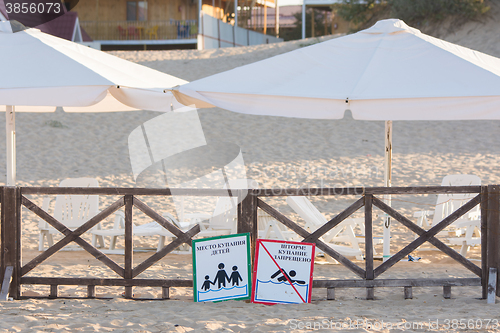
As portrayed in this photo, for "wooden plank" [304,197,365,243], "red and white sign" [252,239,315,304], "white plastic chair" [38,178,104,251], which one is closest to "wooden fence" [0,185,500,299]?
"wooden plank" [304,197,365,243]

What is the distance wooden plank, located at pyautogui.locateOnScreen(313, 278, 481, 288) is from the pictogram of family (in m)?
0.67

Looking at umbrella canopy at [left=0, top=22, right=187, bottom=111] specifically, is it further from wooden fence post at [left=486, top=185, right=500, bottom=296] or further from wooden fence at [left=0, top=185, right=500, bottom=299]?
wooden fence post at [left=486, top=185, right=500, bottom=296]

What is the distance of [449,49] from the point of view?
465 centimetres

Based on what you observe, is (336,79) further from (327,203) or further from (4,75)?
(327,203)

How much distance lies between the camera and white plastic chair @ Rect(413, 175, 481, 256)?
5.67 meters

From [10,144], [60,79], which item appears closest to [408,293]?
[60,79]

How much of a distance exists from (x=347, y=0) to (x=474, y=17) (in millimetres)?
5329

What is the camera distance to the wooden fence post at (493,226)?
14.0ft

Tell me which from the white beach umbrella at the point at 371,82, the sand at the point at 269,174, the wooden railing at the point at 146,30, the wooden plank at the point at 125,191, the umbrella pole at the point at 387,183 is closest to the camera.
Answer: the sand at the point at 269,174

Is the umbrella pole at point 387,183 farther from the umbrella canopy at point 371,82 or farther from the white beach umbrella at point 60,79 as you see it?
the white beach umbrella at point 60,79

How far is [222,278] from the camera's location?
427 cm

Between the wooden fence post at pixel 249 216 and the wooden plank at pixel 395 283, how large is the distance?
658mm

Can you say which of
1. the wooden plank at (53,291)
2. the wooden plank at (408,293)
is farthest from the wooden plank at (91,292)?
the wooden plank at (408,293)

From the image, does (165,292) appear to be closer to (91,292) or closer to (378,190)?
(91,292)
